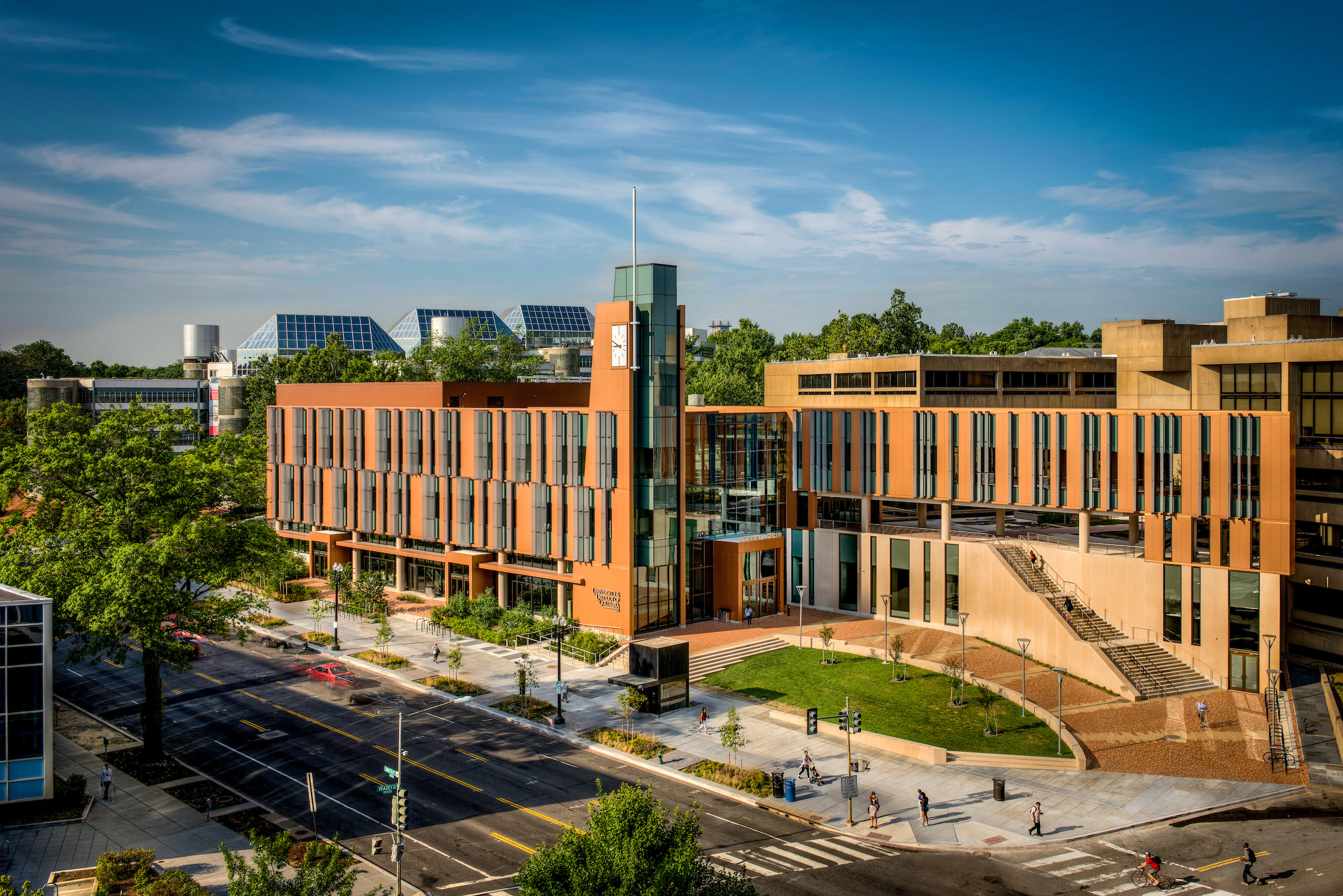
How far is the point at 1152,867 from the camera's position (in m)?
36.0

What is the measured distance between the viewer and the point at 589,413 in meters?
70.9

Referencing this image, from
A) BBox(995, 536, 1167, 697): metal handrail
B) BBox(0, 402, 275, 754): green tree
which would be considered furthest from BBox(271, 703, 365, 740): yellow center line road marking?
BBox(995, 536, 1167, 697): metal handrail

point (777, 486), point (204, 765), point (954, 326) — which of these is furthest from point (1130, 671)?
point (954, 326)

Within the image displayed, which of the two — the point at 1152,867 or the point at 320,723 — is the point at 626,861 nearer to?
the point at 1152,867

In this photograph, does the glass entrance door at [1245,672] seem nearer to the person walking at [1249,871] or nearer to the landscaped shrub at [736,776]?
the person walking at [1249,871]

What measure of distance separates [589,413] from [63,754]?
36.6 meters

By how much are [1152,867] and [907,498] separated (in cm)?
3741

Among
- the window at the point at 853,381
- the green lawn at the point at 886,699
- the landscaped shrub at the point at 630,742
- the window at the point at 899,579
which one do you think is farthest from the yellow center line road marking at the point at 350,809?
the window at the point at 853,381

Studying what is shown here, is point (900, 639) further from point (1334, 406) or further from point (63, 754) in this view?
point (63, 754)

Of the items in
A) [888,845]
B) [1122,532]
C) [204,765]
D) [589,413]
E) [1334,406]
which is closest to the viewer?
[888,845]

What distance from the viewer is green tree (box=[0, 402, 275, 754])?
1725 inches

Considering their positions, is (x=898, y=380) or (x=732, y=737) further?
(x=898, y=380)

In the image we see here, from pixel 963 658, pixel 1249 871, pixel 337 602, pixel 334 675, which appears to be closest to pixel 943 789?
pixel 1249 871

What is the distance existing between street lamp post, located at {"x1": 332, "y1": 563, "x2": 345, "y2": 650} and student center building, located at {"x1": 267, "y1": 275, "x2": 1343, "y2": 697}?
2.63m
